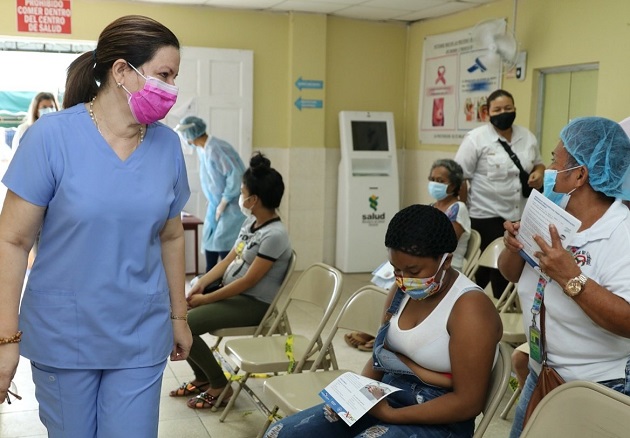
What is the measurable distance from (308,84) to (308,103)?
0.63 ft

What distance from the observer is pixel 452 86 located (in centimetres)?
672

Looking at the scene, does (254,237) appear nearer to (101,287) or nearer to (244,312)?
(244,312)

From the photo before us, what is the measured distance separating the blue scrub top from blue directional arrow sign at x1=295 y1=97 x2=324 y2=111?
5.37m

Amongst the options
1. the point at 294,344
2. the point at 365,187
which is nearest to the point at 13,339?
the point at 294,344

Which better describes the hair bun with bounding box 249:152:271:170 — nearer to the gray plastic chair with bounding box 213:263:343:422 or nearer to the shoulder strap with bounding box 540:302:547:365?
the gray plastic chair with bounding box 213:263:343:422

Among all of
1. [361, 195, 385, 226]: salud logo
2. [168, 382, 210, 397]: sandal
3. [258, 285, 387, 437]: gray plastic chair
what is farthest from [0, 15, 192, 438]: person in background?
[361, 195, 385, 226]: salud logo

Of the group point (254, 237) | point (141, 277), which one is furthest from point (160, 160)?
point (254, 237)

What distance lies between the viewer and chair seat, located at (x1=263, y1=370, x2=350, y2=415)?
2.48 m

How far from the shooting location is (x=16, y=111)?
27.8 ft

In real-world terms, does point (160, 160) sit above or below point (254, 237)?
above

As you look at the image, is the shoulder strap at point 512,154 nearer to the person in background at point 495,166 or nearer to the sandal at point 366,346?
the person in background at point 495,166

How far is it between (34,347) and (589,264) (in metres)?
1.46

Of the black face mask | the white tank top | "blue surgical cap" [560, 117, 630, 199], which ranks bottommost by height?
the white tank top

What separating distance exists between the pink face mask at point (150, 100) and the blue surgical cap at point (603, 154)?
1130mm
